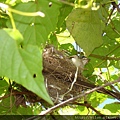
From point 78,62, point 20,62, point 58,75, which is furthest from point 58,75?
point 20,62

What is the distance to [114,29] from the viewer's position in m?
1.88

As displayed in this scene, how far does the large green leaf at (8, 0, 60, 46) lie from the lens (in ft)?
4.28

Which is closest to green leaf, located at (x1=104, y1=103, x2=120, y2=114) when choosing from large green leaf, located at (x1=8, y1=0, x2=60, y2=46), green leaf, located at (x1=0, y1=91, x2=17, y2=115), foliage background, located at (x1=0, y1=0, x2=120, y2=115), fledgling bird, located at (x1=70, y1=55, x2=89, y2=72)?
foliage background, located at (x1=0, y1=0, x2=120, y2=115)

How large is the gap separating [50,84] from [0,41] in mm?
554

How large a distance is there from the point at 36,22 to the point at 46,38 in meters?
0.07

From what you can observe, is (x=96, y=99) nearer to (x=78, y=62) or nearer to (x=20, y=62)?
(x=78, y=62)

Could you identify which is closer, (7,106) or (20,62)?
(20,62)

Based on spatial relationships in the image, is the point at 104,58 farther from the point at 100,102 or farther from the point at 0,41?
the point at 0,41

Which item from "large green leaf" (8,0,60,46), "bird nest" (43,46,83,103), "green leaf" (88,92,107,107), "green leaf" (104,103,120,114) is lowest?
"green leaf" (104,103,120,114)

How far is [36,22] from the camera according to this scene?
52.7 inches

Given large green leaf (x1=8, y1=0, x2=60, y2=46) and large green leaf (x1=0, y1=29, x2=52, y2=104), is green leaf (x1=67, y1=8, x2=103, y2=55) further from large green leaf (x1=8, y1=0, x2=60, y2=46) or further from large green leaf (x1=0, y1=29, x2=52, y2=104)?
large green leaf (x1=0, y1=29, x2=52, y2=104)

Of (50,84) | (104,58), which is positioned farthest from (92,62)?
(50,84)

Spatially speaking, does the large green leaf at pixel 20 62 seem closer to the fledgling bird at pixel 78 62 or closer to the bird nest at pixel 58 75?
the bird nest at pixel 58 75

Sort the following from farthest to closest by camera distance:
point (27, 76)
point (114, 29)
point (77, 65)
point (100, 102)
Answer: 1. point (100, 102)
2. point (114, 29)
3. point (77, 65)
4. point (27, 76)
